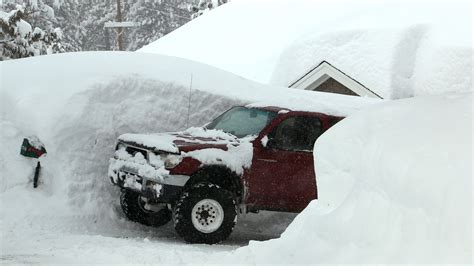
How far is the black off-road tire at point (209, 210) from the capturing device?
8.19 m

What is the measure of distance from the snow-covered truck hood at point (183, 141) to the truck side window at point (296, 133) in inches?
22.5

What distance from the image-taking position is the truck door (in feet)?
28.9

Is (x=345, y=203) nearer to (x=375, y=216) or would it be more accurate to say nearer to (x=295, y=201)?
(x=375, y=216)

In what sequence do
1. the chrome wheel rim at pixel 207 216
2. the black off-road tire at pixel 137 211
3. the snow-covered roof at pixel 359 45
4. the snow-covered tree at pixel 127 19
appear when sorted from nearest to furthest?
the chrome wheel rim at pixel 207 216
the black off-road tire at pixel 137 211
the snow-covered roof at pixel 359 45
the snow-covered tree at pixel 127 19

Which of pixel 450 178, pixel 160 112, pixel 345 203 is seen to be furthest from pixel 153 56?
pixel 450 178

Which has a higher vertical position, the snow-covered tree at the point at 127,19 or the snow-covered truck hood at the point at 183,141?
the snow-covered tree at the point at 127,19

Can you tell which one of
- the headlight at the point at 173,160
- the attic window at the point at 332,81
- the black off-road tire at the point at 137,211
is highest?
the attic window at the point at 332,81

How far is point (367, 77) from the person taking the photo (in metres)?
22.2

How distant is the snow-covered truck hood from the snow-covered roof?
1292cm

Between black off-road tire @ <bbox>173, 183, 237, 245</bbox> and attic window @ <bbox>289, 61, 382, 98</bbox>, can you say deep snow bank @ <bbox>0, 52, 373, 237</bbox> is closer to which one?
black off-road tire @ <bbox>173, 183, 237, 245</bbox>

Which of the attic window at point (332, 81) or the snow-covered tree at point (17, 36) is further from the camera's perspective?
the snow-covered tree at point (17, 36)

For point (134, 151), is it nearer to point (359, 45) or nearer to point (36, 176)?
point (36, 176)

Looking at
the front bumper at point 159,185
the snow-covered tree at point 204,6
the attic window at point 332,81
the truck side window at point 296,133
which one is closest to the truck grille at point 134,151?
the front bumper at point 159,185

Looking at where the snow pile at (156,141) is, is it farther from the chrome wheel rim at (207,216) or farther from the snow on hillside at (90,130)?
the snow on hillside at (90,130)
